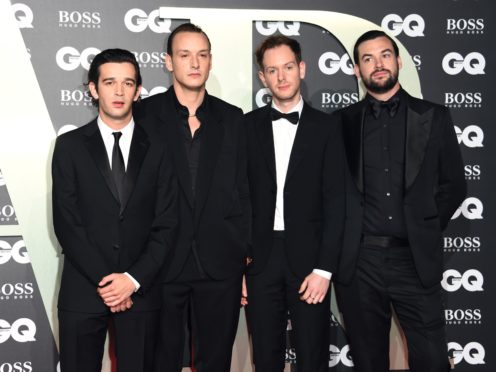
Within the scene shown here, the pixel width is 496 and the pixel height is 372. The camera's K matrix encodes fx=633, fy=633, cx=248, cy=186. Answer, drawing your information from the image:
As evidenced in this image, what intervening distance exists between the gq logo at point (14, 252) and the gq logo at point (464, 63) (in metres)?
2.98

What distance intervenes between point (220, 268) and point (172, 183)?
49 centimetres

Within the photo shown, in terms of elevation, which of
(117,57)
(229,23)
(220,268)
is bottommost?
(220,268)

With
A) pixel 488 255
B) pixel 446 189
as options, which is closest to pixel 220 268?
pixel 446 189

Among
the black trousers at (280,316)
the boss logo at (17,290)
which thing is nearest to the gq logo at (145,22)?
the black trousers at (280,316)

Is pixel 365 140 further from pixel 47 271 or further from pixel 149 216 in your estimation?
pixel 47 271

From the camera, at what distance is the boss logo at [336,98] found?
13.7 ft

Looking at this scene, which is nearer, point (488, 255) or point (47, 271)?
point (47, 271)

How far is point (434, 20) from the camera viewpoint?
4.23 m

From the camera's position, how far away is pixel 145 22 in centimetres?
399

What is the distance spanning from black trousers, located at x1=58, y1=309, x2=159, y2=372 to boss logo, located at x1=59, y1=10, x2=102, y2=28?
1.88 m

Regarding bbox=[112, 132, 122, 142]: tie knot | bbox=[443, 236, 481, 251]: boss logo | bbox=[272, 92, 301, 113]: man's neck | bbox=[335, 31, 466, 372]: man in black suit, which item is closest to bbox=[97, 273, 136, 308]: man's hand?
bbox=[112, 132, 122, 142]: tie knot

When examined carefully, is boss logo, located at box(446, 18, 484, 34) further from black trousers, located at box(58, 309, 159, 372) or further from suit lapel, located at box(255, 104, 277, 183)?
black trousers, located at box(58, 309, 159, 372)

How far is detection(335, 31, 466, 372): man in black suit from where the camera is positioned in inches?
130

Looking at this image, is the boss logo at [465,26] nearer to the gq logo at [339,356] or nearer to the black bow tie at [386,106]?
the black bow tie at [386,106]
